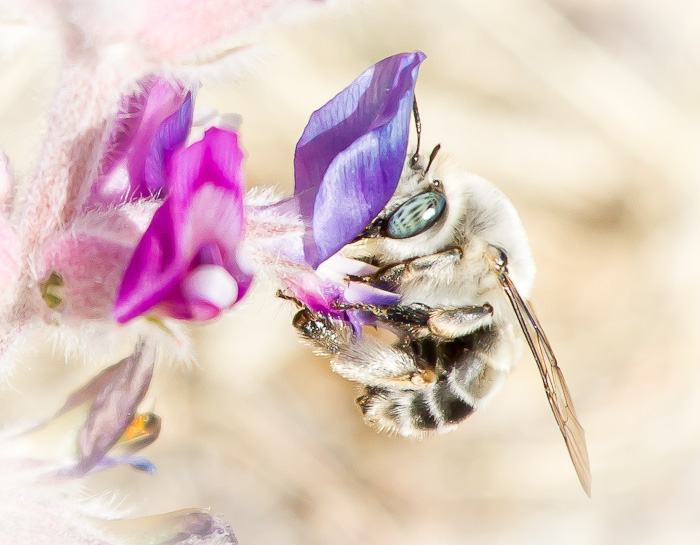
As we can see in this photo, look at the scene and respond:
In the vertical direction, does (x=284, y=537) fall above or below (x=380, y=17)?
below

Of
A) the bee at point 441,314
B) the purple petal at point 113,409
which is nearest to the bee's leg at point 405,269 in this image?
the bee at point 441,314

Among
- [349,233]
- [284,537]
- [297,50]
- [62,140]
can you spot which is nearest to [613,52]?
[297,50]

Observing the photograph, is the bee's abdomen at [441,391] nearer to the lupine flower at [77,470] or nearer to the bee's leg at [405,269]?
the bee's leg at [405,269]

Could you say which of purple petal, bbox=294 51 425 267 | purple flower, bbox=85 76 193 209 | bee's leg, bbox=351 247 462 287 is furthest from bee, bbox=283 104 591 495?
purple flower, bbox=85 76 193 209

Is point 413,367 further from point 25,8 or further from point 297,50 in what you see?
point 297,50

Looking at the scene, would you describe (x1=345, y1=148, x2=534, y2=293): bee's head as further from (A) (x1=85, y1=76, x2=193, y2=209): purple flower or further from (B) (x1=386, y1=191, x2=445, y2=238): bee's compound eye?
(A) (x1=85, y1=76, x2=193, y2=209): purple flower

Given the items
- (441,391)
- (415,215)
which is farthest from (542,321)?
(415,215)
